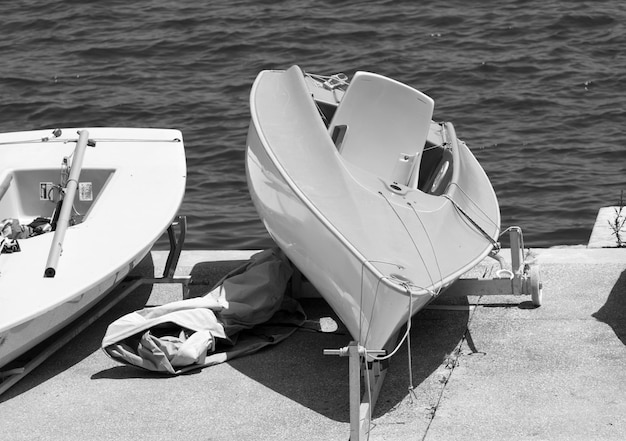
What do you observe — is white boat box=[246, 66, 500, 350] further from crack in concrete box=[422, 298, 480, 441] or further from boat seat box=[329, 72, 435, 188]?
crack in concrete box=[422, 298, 480, 441]

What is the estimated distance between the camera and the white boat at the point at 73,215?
536 cm

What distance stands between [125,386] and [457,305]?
1.93 m

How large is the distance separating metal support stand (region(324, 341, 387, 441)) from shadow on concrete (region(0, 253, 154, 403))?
5.10ft

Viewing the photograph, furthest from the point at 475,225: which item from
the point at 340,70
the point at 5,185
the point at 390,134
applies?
the point at 340,70

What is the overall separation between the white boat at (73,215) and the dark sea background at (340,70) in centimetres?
276

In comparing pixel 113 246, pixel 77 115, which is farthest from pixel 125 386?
pixel 77 115

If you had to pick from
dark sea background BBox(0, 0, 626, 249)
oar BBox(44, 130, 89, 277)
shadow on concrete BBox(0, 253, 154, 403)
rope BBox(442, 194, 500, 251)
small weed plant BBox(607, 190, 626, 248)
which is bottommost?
dark sea background BBox(0, 0, 626, 249)

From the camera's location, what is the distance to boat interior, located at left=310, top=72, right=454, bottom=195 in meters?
6.64

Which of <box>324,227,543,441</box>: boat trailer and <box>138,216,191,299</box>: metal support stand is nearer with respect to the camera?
<box>324,227,543,441</box>: boat trailer

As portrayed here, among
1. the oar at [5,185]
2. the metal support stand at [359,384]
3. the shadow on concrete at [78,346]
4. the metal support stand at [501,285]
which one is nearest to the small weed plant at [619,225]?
the metal support stand at [501,285]

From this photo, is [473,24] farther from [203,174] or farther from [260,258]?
[260,258]

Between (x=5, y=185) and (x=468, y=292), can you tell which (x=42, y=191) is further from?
(x=468, y=292)

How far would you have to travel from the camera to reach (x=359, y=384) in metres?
4.48

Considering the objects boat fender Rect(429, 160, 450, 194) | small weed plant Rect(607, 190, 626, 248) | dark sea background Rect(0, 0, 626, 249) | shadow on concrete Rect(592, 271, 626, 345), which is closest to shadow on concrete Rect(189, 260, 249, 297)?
boat fender Rect(429, 160, 450, 194)
